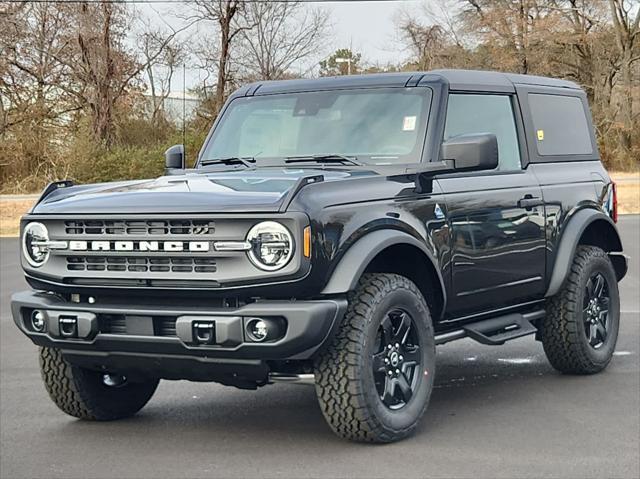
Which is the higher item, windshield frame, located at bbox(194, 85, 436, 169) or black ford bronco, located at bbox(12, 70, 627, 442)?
windshield frame, located at bbox(194, 85, 436, 169)

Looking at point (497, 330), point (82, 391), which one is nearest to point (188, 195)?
point (82, 391)

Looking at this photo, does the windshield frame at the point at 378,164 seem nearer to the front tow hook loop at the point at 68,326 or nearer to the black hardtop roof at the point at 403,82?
the black hardtop roof at the point at 403,82

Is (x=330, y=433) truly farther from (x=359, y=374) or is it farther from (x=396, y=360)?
(x=359, y=374)

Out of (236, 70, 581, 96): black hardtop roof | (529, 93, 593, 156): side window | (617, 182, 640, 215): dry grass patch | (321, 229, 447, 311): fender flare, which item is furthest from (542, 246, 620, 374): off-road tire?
(617, 182, 640, 215): dry grass patch

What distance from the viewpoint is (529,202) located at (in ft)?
21.9

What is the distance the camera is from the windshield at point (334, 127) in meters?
6.20

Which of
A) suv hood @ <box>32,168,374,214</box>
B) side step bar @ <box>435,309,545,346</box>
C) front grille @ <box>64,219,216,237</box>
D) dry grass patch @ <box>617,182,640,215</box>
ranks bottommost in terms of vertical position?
dry grass patch @ <box>617,182,640,215</box>

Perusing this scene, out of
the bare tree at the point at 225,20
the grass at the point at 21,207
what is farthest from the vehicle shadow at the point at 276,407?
the bare tree at the point at 225,20

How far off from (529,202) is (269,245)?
2.35 metres

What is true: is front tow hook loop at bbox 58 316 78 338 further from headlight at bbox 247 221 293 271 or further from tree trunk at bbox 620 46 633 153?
tree trunk at bbox 620 46 633 153

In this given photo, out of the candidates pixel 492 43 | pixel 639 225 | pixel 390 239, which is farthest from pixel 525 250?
pixel 492 43

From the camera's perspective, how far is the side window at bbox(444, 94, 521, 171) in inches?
255

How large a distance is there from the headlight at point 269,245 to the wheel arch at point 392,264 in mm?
292

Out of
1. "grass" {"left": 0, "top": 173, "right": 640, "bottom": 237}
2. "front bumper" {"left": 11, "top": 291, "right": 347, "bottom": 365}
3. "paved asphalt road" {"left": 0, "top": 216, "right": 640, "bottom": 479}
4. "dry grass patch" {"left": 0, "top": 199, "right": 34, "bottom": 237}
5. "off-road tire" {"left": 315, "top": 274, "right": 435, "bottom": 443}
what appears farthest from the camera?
"grass" {"left": 0, "top": 173, "right": 640, "bottom": 237}
